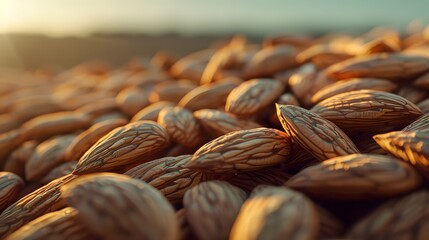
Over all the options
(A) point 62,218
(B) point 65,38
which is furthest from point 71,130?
(B) point 65,38

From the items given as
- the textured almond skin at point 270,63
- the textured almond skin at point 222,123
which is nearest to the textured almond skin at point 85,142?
the textured almond skin at point 222,123

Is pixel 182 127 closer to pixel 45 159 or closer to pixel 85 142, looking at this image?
pixel 85 142

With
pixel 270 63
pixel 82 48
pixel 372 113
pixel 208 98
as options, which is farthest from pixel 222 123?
pixel 82 48

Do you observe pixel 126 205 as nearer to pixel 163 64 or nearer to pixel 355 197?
pixel 355 197

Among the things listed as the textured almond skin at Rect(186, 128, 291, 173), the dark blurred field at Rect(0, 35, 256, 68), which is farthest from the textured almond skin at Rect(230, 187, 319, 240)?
the dark blurred field at Rect(0, 35, 256, 68)

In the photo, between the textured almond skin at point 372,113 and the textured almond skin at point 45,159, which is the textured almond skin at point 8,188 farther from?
the textured almond skin at point 372,113

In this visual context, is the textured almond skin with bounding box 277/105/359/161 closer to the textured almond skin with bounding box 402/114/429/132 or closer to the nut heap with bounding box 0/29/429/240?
the nut heap with bounding box 0/29/429/240
